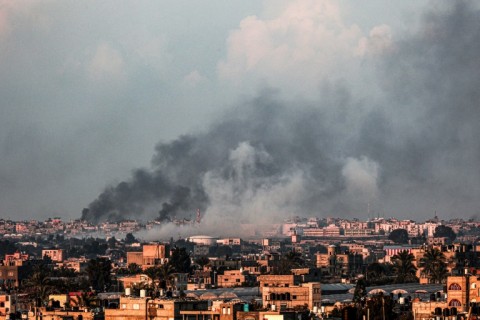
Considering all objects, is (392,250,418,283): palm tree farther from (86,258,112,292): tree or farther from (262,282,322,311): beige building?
(262,282,322,311): beige building

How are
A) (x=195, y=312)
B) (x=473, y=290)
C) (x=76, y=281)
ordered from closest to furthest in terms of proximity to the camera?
1. (x=195, y=312)
2. (x=473, y=290)
3. (x=76, y=281)

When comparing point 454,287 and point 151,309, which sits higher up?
point 454,287

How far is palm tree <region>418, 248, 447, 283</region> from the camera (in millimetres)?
178525

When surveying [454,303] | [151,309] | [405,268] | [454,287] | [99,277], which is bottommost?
[151,309]

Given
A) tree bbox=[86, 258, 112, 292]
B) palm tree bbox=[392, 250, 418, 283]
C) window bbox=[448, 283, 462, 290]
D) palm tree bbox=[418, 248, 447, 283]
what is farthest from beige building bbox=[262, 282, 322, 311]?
tree bbox=[86, 258, 112, 292]

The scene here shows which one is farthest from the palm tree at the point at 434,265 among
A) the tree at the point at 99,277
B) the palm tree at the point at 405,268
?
the tree at the point at 99,277

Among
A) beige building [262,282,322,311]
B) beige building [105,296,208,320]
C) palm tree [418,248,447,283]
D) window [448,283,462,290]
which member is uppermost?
palm tree [418,248,447,283]

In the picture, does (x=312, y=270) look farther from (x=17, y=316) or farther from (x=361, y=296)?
(x=17, y=316)

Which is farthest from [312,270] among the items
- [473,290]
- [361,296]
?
[473,290]

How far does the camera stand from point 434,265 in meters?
185

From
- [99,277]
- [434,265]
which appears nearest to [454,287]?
[434,265]

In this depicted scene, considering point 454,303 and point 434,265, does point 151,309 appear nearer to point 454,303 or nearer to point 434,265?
point 454,303

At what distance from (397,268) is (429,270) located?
10864 mm

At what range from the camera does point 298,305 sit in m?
129
